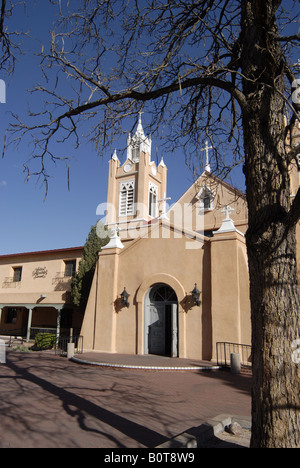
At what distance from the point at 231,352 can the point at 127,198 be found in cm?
1877

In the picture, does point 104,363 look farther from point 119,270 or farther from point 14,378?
point 119,270

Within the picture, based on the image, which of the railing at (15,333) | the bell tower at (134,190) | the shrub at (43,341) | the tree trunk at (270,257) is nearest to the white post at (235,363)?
the tree trunk at (270,257)

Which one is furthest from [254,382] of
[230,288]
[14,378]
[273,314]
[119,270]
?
[119,270]

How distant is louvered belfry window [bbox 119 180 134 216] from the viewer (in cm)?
2882

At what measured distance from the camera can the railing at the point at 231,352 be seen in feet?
41.7

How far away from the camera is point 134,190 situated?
1161 inches

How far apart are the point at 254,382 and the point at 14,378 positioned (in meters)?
8.72

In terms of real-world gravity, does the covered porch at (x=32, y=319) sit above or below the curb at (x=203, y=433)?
above

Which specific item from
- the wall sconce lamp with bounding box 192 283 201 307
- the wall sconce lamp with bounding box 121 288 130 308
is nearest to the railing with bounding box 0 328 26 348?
the wall sconce lamp with bounding box 121 288 130 308

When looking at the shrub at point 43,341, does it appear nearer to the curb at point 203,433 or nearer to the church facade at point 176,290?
the church facade at point 176,290

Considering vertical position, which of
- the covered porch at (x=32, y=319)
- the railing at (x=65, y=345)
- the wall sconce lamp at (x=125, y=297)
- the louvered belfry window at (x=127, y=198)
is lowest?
the railing at (x=65, y=345)

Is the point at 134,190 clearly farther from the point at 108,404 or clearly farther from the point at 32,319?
the point at 108,404

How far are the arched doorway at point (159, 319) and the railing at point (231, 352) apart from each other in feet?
8.73
